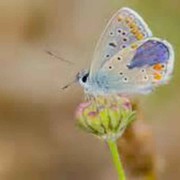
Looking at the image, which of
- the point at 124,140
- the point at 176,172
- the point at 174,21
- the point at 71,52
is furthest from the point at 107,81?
the point at 71,52

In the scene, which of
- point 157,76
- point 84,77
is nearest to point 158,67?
point 157,76

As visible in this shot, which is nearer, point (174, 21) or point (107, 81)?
point (107, 81)

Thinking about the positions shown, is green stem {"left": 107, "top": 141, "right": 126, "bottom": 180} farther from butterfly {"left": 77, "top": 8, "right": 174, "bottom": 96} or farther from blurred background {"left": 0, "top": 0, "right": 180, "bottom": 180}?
blurred background {"left": 0, "top": 0, "right": 180, "bottom": 180}

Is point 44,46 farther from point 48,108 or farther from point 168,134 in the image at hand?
point 168,134

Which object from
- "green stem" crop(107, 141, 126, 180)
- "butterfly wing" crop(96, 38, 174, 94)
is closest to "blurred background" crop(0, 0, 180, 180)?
"butterfly wing" crop(96, 38, 174, 94)

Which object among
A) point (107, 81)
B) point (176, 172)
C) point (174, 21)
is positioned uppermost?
point (174, 21)

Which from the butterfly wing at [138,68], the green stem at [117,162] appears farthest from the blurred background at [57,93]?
the green stem at [117,162]

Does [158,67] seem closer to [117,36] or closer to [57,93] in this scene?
[117,36]
